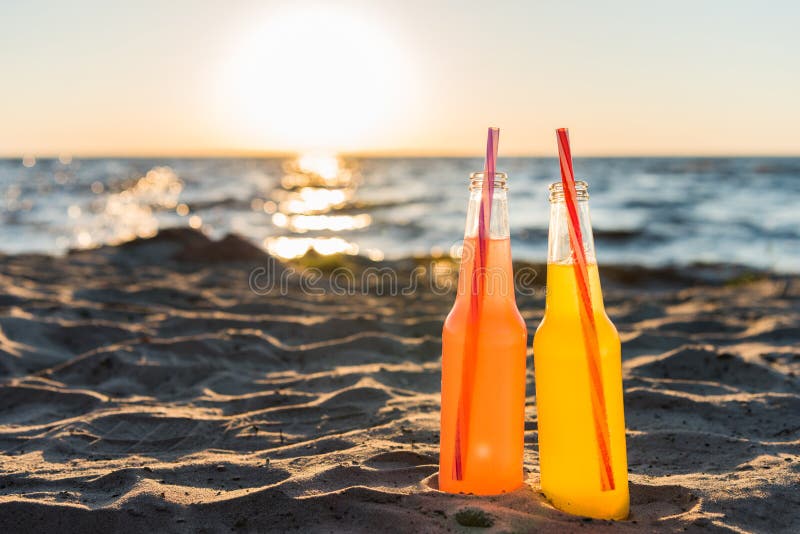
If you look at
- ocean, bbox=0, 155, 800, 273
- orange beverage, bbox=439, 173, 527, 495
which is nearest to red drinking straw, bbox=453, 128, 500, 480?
orange beverage, bbox=439, 173, 527, 495

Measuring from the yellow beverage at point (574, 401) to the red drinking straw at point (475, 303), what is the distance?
159 mm

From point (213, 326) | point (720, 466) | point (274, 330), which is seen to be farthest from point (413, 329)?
point (720, 466)

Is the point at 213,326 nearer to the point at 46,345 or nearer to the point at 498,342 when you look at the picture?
the point at 46,345

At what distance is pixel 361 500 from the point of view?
1794 mm

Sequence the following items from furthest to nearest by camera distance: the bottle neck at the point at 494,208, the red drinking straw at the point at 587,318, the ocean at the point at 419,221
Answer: the ocean at the point at 419,221
the bottle neck at the point at 494,208
the red drinking straw at the point at 587,318

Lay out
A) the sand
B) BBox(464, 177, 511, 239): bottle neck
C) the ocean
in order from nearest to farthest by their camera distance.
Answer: BBox(464, 177, 511, 239): bottle neck < the sand < the ocean

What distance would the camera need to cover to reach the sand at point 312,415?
1.76 metres

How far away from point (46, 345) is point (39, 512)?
2.43 meters

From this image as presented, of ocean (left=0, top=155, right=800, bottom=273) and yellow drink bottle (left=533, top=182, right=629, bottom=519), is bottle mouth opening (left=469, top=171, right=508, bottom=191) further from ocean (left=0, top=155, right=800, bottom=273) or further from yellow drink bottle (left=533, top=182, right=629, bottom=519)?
ocean (left=0, top=155, right=800, bottom=273)

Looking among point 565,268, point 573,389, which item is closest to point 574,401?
point 573,389

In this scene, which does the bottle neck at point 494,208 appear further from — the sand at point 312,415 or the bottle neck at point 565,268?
the sand at point 312,415

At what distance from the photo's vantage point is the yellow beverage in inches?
61.2

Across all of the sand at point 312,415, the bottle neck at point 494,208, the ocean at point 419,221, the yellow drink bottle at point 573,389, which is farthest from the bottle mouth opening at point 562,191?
the ocean at point 419,221

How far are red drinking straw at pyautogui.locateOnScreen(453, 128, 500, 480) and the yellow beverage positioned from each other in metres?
0.16
